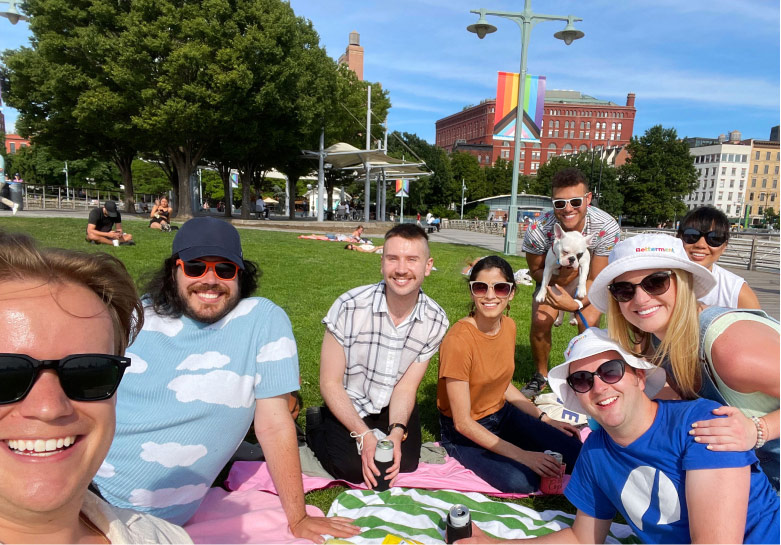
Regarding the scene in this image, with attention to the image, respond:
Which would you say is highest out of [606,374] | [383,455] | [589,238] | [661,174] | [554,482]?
[661,174]

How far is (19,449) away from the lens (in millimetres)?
991

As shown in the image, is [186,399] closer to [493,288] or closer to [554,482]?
[493,288]

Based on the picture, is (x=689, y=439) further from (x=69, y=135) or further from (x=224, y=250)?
(x=69, y=135)

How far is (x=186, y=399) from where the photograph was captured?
2.41 meters

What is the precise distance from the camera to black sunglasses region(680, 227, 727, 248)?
4055mm

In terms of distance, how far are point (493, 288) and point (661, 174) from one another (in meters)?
66.7

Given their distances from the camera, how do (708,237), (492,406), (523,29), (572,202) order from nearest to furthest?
(492,406), (708,237), (572,202), (523,29)

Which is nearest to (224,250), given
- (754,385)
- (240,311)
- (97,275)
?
(240,311)

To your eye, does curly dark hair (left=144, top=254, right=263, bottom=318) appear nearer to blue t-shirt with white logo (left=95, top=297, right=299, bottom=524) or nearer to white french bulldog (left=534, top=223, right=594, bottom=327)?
blue t-shirt with white logo (left=95, top=297, right=299, bottom=524)

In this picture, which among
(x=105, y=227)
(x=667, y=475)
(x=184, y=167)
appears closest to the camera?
(x=667, y=475)

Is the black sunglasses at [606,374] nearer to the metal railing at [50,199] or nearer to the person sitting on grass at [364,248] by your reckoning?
the person sitting on grass at [364,248]

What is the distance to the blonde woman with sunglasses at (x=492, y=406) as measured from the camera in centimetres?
352

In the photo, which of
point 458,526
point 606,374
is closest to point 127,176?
point 458,526

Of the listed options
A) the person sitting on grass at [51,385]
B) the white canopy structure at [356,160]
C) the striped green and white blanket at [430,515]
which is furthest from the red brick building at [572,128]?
the person sitting on grass at [51,385]
